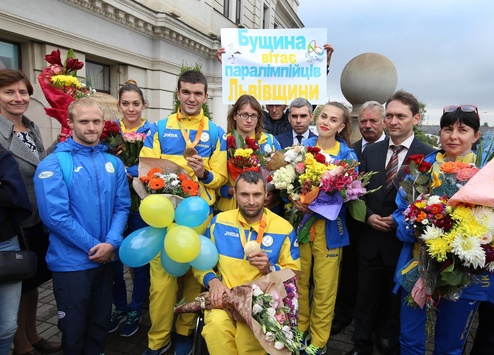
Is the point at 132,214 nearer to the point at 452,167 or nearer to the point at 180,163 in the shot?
the point at 180,163

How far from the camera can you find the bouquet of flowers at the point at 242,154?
10.8 feet

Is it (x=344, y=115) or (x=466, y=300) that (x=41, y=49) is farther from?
(x=466, y=300)

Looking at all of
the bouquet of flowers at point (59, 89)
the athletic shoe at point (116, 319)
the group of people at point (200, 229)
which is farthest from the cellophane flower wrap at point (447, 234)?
the bouquet of flowers at point (59, 89)

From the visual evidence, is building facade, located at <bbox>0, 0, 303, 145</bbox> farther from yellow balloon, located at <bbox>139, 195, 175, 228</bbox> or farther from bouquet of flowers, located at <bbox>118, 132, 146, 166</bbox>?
yellow balloon, located at <bbox>139, 195, 175, 228</bbox>

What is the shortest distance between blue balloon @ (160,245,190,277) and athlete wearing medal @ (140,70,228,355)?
26 centimetres

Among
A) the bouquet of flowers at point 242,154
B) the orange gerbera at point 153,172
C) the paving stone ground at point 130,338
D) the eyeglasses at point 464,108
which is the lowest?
the paving stone ground at point 130,338

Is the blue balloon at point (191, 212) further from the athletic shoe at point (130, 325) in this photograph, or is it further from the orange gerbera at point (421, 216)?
the orange gerbera at point (421, 216)

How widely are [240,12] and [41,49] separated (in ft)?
45.3

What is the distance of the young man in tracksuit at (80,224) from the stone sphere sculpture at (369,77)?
5.23 meters

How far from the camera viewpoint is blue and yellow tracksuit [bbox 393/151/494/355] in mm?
2559

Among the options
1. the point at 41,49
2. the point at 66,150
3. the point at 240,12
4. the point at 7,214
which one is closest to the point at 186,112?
the point at 66,150

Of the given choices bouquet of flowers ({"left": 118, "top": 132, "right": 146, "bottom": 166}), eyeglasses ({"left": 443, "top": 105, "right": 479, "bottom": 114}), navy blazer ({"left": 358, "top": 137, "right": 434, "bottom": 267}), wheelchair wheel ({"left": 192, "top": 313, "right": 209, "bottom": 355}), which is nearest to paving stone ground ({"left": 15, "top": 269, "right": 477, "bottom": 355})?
wheelchair wheel ({"left": 192, "top": 313, "right": 209, "bottom": 355})

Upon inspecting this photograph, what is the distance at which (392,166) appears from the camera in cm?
330

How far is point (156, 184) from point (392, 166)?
2.20 metres
